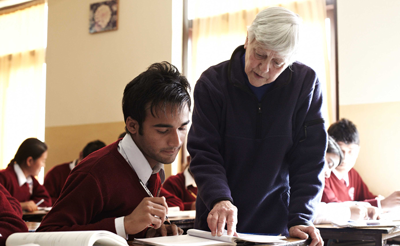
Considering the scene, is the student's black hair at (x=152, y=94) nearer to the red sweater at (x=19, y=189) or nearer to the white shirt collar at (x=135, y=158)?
the white shirt collar at (x=135, y=158)

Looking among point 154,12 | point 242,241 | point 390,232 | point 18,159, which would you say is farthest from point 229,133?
point 154,12

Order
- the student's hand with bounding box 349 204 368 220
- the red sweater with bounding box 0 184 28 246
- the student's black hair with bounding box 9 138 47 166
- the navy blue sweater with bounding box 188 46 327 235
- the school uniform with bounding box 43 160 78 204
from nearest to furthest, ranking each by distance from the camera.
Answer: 1. the red sweater with bounding box 0 184 28 246
2. the navy blue sweater with bounding box 188 46 327 235
3. the student's hand with bounding box 349 204 368 220
4. the student's black hair with bounding box 9 138 47 166
5. the school uniform with bounding box 43 160 78 204

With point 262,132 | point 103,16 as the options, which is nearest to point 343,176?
point 262,132

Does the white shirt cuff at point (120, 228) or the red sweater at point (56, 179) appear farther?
the red sweater at point (56, 179)

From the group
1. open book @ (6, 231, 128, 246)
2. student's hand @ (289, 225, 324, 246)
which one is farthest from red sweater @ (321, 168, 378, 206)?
open book @ (6, 231, 128, 246)

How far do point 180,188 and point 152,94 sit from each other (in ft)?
7.87

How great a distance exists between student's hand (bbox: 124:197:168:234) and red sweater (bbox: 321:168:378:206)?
6.05 feet

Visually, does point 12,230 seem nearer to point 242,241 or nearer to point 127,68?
point 242,241

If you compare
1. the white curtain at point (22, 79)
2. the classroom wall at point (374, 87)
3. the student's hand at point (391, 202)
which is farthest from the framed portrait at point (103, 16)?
the student's hand at point (391, 202)

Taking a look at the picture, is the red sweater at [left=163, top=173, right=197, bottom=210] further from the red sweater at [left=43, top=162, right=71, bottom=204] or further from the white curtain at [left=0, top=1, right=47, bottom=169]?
the white curtain at [left=0, top=1, right=47, bottom=169]

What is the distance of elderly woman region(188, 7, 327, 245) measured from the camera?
122cm

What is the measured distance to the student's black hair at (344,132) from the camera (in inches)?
119

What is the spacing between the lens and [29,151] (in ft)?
12.7

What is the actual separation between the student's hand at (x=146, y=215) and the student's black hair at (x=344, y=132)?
7.55 ft
